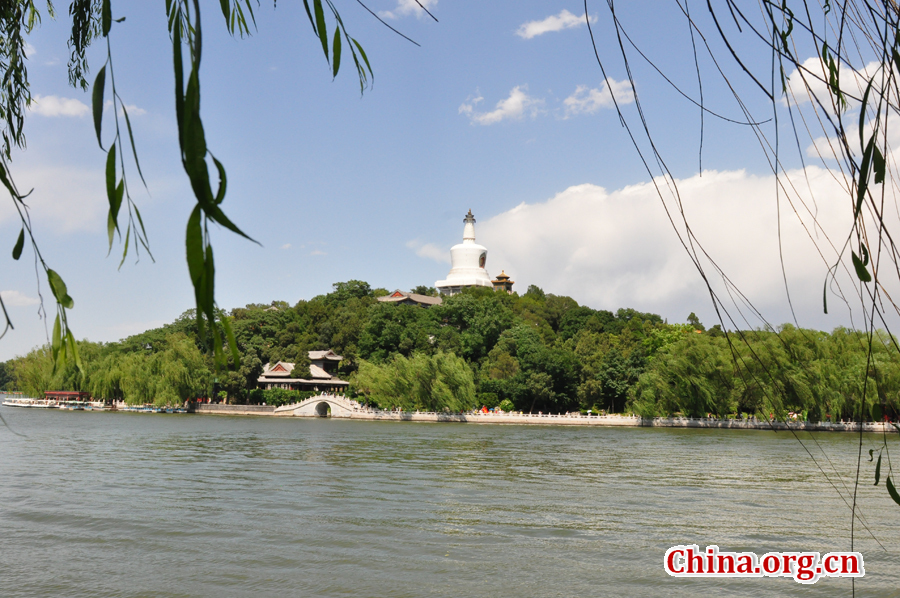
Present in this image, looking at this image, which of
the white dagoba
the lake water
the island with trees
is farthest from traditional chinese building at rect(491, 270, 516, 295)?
the lake water

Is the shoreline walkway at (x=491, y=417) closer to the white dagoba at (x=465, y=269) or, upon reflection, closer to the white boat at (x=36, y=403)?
the white boat at (x=36, y=403)

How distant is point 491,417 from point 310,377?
51.4ft

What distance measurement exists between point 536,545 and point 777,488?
22.1ft

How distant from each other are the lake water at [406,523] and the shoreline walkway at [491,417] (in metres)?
14.6

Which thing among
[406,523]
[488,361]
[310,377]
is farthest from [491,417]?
[406,523]

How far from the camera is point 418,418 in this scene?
1566 inches

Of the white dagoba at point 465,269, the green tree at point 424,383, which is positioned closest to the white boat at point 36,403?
the green tree at point 424,383

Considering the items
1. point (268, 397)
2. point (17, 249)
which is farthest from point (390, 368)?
point (17, 249)

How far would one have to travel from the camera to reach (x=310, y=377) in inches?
1905

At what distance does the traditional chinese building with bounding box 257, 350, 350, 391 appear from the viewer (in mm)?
47969

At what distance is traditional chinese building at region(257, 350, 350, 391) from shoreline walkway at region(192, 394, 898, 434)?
9.55ft

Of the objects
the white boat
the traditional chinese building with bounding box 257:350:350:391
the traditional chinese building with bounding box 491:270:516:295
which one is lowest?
the white boat

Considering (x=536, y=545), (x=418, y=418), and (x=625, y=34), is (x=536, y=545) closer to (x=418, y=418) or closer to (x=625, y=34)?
(x=625, y=34)

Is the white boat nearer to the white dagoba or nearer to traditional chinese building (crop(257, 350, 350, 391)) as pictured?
traditional chinese building (crop(257, 350, 350, 391))
